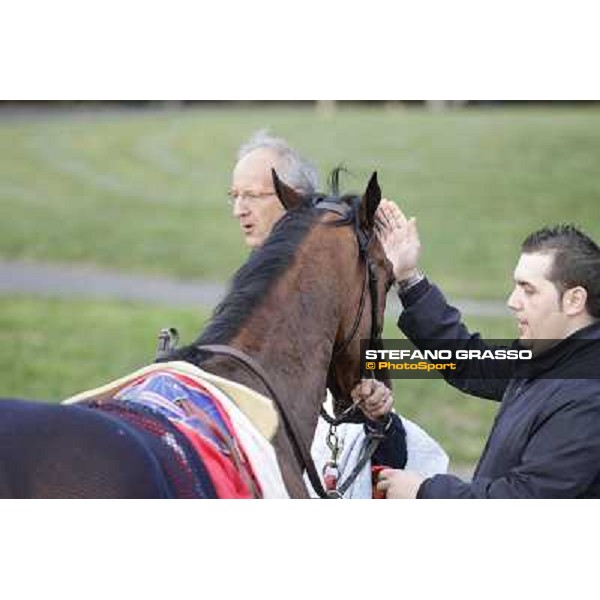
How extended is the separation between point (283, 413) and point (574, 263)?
2.62 ft

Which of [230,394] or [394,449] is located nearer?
[230,394]

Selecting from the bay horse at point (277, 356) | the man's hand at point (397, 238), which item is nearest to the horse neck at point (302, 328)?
the bay horse at point (277, 356)

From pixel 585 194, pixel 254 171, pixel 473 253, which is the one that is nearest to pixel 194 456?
pixel 254 171

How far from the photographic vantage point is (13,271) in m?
7.62

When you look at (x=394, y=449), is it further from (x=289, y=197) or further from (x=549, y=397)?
(x=289, y=197)

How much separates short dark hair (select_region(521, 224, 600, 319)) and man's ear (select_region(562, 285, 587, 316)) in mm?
10

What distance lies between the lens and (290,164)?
3.24 metres

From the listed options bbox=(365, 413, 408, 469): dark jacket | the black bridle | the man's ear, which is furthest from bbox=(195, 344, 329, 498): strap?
the man's ear

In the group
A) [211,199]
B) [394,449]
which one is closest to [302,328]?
[394,449]

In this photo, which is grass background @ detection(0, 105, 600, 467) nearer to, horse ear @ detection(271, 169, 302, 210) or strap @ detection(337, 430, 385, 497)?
strap @ detection(337, 430, 385, 497)

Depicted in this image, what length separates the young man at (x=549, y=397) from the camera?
8.16ft

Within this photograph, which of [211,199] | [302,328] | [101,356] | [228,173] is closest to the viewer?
[302,328]

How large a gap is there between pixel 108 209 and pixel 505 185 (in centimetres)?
397

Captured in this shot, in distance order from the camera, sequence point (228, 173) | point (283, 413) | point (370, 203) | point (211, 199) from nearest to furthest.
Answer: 1. point (283, 413)
2. point (370, 203)
3. point (228, 173)
4. point (211, 199)
